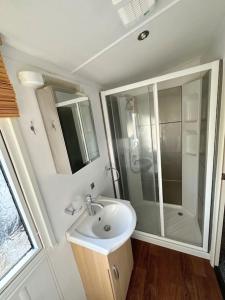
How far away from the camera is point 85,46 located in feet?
3.15

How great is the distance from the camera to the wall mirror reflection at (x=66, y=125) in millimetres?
947

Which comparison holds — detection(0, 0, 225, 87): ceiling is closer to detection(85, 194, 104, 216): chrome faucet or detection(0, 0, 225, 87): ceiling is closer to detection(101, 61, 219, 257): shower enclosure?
detection(101, 61, 219, 257): shower enclosure

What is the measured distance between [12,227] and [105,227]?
80cm

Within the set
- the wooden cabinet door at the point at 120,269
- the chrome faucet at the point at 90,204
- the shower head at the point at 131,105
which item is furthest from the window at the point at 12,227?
the shower head at the point at 131,105

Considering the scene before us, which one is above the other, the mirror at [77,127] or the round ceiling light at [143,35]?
the round ceiling light at [143,35]

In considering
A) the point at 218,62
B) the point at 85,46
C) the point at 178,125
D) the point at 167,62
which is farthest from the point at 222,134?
the point at 85,46

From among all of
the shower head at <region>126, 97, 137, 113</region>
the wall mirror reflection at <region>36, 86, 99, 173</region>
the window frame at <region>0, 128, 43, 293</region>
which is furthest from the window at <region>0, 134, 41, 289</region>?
the shower head at <region>126, 97, 137, 113</region>

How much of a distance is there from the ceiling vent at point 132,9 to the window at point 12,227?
0.92 meters

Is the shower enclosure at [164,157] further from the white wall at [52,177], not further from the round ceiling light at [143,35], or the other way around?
the white wall at [52,177]

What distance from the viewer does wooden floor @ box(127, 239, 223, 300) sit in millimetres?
1301

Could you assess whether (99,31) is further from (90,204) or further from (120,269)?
(120,269)

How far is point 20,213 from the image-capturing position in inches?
34.0

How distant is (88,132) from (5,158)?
730 millimetres

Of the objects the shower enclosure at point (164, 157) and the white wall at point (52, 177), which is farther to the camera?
the shower enclosure at point (164, 157)
